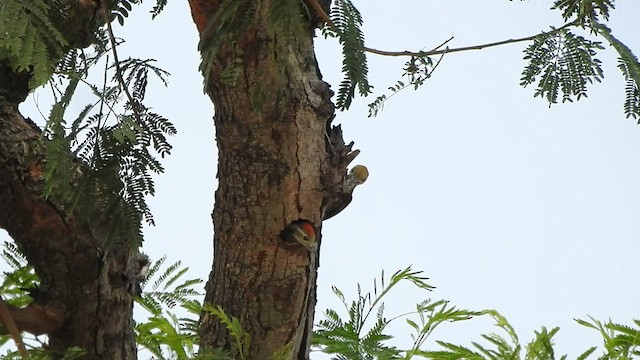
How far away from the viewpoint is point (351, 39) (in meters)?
1.48

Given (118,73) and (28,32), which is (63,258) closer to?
(118,73)

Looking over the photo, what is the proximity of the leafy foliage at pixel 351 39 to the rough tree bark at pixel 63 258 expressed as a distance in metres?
0.88

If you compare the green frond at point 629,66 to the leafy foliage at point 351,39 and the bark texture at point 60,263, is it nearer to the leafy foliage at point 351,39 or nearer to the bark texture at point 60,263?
the leafy foliage at point 351,39

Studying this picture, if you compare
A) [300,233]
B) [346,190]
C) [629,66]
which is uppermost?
[629,66]

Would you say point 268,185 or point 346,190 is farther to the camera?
point 346,190

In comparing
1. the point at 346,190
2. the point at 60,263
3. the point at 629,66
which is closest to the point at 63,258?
the point at 60,263

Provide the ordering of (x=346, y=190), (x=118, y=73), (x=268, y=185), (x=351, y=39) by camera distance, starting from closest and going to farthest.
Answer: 1. (x=351, y=39)
2. (x=118, y=73)
3. (x=268, y=185)
4. (x=346, y=190)

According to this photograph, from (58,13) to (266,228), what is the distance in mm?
666

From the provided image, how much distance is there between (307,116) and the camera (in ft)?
7.03

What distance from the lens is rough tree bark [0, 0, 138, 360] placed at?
2.26m

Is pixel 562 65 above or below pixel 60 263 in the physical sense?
above

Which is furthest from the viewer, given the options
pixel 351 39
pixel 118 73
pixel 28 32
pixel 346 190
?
pixel 346 190

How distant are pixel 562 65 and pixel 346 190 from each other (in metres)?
0.62

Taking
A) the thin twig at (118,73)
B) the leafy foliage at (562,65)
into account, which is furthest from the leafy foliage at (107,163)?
the leafy foliage at (562,65)
